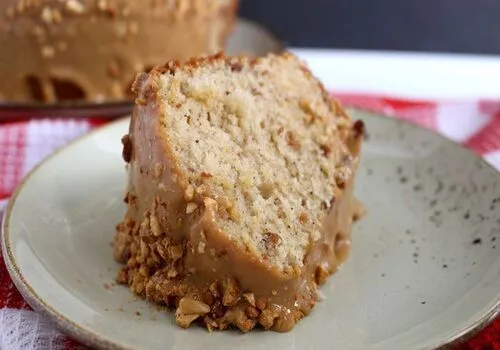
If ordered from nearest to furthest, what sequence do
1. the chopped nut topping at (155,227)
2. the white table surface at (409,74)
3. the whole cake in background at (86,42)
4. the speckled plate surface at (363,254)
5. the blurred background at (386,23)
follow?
1. the speckled plate surface at (363,254)
2. the chopped nut topping at (155,227)
3. the whole cake in background at (86,42)
4. the white table surface at (409,74)
5. the blurred background at (386,23)

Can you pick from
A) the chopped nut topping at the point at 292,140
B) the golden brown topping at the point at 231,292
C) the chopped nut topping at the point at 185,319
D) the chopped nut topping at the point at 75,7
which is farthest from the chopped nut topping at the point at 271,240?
the chopped nut topping at the point at 75,7

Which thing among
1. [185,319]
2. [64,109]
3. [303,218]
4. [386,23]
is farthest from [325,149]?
[386,23]

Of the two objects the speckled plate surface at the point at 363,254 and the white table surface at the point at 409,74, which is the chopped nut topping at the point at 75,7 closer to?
the speckled plate surface at the point at 363,254

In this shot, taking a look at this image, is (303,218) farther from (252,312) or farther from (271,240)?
(252,312)

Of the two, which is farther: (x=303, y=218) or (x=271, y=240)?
(x=303, y=218)

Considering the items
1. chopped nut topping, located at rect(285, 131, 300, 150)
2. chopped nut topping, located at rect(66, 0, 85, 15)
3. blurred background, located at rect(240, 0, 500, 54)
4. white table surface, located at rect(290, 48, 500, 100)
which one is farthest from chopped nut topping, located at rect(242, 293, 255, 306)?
blurred background, located at rect(240, 0, 500, 54)

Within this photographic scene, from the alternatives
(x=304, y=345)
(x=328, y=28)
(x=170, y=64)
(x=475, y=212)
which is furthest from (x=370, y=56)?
(x=304, y=345)

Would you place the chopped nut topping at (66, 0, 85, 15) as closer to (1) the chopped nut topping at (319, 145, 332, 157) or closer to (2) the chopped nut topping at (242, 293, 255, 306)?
(1) the chopped nut topping at (319, 145, 332, 157)
